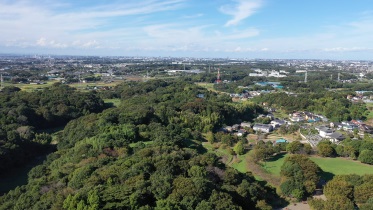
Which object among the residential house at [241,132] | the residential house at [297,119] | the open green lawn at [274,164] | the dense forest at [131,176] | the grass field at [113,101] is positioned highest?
the dense forest at [131,176]

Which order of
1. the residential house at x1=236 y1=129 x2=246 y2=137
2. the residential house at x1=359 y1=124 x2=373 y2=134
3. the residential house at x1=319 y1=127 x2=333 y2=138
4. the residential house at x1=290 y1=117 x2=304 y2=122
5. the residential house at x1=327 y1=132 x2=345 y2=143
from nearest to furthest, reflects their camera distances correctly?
the residential house at x1=327 y1=132 x2=345 y2=143
the residential house at x1=319 y1=127 x2=333 y2=138
the residential house at x1=236 y1=129 x2=246 y2=137
the residential house at x1=359 y1=124 x2=373 y2=134
the residential house at x1=290 y1=117 x2=304 y2=122

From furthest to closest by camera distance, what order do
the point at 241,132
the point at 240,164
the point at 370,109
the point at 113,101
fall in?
the point at 113,101
the point at 370,109
the point at 241,132
the point at 240,164

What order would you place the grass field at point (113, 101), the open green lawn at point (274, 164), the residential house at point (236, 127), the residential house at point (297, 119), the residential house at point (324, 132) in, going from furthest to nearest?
the grass field at point (113, 101)
the residential house at point (297, 119)
the residential house at point (236, 127)
the residential house at point (324, 132)
the open green lawn at point (274, 164)

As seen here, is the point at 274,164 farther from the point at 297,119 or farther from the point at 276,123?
the point at 297,119

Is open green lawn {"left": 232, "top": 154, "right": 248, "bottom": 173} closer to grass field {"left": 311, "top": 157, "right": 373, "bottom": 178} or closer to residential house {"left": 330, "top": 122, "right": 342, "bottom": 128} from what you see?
grass field {"left": 311, "top": 157, "right": 373, "bottom": 178}

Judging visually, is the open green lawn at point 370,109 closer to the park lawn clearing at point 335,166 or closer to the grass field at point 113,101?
the park lawn clearing at point 335,166

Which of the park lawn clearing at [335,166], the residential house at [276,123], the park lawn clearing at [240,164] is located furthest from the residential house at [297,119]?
the park lawn clearing at [240,164]

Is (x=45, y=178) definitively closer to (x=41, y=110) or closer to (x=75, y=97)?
(x=41, y=110)

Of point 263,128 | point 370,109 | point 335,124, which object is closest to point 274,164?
point 263,128

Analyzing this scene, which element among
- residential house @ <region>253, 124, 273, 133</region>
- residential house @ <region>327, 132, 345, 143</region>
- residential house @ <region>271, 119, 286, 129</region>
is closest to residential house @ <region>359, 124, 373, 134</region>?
residential house @ <region>327, 132, 345, 143</region>
